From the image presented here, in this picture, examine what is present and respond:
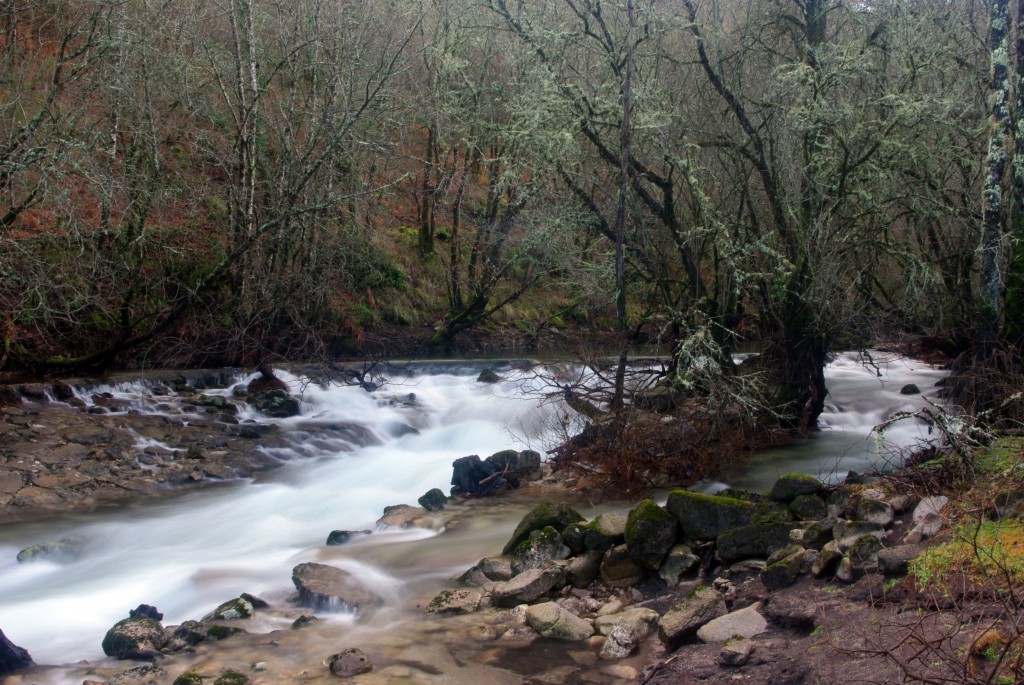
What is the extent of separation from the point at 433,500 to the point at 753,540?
4430 mm

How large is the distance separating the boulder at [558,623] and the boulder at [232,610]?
240 centimetres

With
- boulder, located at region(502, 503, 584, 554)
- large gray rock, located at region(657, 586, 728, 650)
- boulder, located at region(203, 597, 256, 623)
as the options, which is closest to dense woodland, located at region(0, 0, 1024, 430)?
boulder, located at region(502, 503, 584, 554)

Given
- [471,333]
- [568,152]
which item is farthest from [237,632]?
[471,333]

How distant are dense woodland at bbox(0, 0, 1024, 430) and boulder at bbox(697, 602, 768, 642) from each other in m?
4.21

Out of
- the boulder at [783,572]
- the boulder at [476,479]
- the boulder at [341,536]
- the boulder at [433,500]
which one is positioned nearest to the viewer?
the boulder at [783,572]

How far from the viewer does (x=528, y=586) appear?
279 inches

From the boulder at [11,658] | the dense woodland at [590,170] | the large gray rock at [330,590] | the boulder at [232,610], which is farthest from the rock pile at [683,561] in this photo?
the boulder at [11,658]

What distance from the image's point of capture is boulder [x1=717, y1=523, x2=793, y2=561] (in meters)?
6.89

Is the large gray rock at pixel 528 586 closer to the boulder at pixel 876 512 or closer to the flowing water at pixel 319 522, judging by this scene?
the flowing water at pixel 319 522

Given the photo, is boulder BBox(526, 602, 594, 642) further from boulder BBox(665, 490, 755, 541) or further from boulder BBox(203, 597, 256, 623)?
boulder BBox(203, 597, 256, 623)

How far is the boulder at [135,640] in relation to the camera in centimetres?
630

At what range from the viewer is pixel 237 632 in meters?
6.72

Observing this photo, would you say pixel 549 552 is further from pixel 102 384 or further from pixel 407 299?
pixel 407 299

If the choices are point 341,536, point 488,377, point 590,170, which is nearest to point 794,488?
point 341,536
